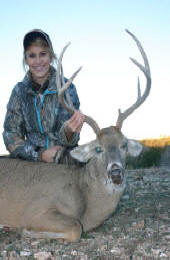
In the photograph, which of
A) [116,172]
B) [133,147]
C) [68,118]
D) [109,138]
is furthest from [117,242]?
[68,118]

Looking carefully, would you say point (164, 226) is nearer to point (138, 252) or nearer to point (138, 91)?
point (138, 252)

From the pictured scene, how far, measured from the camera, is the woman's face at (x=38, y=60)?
21.5 ft

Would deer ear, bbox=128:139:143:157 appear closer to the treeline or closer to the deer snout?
the deer snout

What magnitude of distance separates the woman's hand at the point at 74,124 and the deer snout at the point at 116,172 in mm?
885

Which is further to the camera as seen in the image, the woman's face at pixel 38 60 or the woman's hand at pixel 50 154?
the woman's face at pixel 38 60

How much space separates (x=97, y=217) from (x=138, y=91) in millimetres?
1740

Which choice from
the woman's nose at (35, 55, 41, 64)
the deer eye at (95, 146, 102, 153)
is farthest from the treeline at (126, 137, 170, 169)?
the deer eye at (95, 146, 102, 153)

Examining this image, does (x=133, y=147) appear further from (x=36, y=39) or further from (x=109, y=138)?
(x=36, y=39)

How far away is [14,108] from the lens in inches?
257

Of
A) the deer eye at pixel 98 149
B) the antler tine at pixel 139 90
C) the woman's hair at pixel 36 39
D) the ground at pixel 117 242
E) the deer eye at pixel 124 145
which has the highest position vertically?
the woman's hair at pixel 36 39

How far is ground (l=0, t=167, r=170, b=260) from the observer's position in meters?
4.32

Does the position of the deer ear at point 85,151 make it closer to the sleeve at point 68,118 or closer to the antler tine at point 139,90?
the antler tine at point 139,90

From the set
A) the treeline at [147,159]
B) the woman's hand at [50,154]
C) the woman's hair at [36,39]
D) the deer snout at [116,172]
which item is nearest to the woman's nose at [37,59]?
the woman's hair at [36,39]

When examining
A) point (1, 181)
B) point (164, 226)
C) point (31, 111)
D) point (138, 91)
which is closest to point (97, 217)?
point (164, 226)
